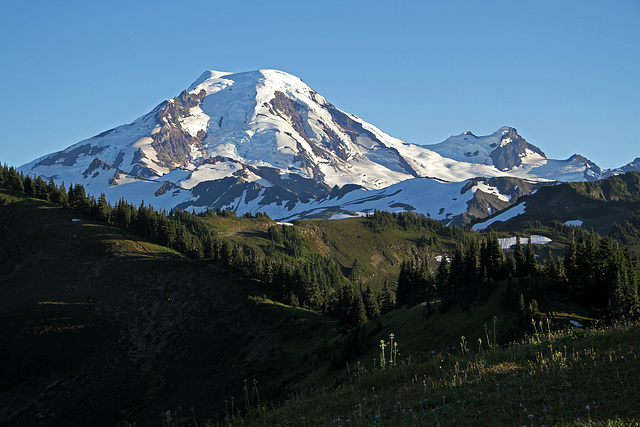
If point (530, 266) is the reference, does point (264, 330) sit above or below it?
below

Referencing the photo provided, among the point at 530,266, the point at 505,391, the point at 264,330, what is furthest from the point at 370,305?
the point at 505,391

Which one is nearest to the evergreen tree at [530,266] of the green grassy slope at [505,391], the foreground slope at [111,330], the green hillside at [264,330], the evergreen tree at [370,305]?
the green hillside at [264,330]

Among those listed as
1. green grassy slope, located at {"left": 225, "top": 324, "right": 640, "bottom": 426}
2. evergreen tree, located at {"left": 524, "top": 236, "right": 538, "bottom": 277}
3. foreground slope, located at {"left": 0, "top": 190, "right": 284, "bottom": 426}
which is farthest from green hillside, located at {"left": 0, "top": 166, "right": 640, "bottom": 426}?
foreground slope, located at {"left": 0, "top": 190, "right": 284, "bottom": 426}

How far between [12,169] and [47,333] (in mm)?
112346

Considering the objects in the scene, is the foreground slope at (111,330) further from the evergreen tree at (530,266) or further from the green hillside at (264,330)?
the evergreen tree at (530,266)

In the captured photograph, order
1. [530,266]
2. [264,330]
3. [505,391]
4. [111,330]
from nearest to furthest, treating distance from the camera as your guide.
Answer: [505,391] → [530,266] → [264,330] → [111,330]

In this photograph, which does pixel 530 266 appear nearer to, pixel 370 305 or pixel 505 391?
pixel 370 305

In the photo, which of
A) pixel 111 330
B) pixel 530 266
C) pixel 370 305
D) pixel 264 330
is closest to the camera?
pixel 530 266

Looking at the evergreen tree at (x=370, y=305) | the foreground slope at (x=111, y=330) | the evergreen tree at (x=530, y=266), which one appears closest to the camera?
the evergreen tree at (x=530, y=266)

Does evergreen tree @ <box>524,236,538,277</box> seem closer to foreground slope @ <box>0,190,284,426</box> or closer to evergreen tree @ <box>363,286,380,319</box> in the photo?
evergreen tree @ <box>363,286,380,319</box>

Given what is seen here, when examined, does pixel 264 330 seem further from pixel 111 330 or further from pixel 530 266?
pixel 530 266

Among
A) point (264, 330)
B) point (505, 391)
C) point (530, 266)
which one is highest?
point (505, 391)

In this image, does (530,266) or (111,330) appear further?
(111,330)

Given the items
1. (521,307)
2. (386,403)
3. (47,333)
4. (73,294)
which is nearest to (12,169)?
(73,294)
